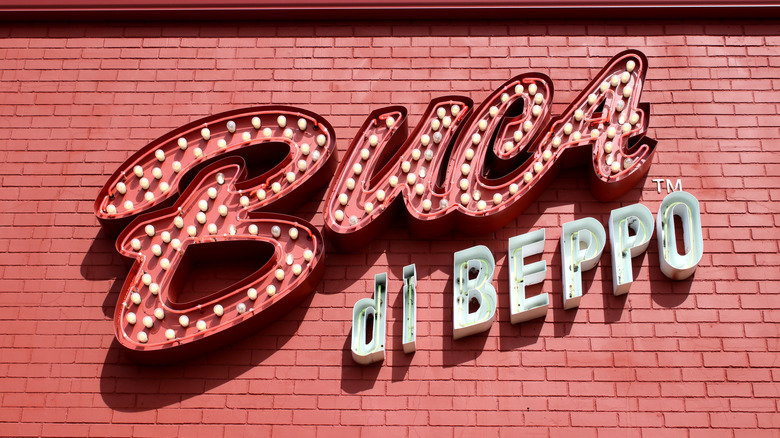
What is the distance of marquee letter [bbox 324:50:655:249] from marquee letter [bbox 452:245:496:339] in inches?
12.4

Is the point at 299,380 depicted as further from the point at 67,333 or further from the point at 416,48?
the point at 416,48

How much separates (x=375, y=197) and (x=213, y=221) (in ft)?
4.53

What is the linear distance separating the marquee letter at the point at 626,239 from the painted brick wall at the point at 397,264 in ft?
0.64

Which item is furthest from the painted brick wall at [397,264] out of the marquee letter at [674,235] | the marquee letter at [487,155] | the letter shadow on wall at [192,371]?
the marquee letter at [487,155]

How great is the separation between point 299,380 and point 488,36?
12.4 ft

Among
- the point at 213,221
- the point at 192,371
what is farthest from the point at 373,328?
the point at 213,221

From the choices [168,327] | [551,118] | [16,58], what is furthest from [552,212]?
[16,58]

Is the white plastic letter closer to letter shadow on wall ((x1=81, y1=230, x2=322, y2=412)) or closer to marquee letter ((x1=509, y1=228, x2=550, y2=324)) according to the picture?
marquee letter ((x1=509, y1=228, x2=550, y2=324))

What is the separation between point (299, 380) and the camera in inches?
307

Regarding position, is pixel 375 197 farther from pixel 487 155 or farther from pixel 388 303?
pixel 487 155

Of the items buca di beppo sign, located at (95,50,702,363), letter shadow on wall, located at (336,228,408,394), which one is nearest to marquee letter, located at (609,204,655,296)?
buca di beppo sign, located at (95,50,702,363)

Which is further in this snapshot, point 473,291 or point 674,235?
point 674,235

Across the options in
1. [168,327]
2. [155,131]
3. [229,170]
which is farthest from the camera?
[155,131]

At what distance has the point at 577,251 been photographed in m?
8.02
